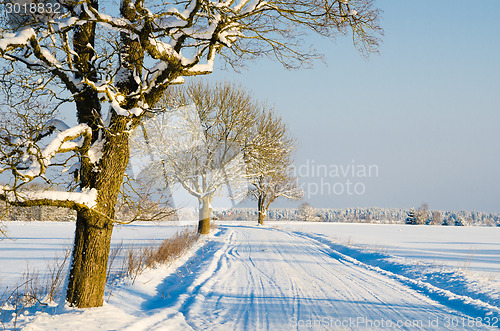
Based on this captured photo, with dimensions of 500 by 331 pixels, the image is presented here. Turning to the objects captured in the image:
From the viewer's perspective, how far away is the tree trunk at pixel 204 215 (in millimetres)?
18141

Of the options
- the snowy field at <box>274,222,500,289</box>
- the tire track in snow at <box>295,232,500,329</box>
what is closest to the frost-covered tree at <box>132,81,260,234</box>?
the snowy field at <box>274,222,500,289</box>

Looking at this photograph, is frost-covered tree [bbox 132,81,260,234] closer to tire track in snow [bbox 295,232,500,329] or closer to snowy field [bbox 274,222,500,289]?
snowy field [bbox 274,222,500,289]

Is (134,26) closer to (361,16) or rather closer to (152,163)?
(361,16)

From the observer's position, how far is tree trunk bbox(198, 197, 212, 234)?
18.1 meters

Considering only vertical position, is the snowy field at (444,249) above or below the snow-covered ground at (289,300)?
below

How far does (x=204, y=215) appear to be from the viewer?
18359 millimetres

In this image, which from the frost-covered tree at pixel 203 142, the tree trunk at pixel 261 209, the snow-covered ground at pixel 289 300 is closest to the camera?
the snow-covered ground at pixel 289 300

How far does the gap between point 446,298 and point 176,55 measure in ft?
20.8

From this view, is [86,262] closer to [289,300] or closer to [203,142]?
[289,300]

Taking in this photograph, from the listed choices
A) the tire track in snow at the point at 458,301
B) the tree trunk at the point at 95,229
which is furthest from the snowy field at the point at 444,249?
the tree trunk at the point at 95,229
